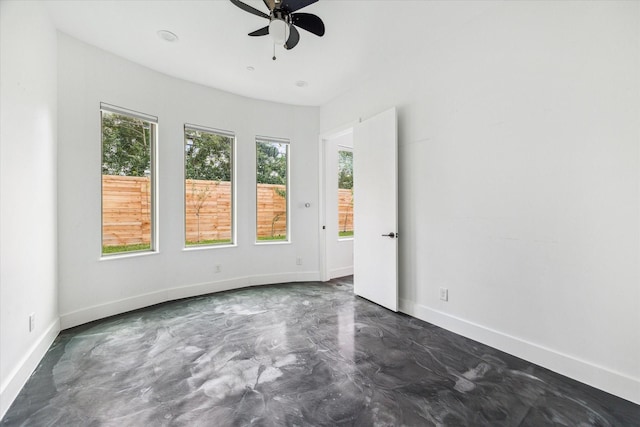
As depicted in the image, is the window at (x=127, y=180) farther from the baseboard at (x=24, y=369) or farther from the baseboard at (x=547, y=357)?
the baseboard at (x=547, y=357)

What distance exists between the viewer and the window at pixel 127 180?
3.30 meters

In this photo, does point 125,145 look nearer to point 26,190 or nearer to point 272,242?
point 26,190

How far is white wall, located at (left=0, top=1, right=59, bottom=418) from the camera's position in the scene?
178 centimetres

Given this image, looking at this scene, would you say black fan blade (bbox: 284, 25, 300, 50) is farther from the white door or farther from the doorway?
the doorway

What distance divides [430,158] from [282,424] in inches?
105

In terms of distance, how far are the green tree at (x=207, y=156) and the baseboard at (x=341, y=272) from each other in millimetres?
2299

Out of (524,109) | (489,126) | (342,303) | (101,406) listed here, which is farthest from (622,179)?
(101,406)

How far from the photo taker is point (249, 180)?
174 inches

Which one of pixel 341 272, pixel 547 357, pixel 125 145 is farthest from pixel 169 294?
pixel 547 357

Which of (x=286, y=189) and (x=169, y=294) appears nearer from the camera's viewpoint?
(x=169, y=294)

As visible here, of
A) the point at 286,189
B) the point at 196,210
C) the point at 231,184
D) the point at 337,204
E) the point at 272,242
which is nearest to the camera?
the point at 196,210

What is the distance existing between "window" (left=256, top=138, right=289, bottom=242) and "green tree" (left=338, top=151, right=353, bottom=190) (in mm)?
1013

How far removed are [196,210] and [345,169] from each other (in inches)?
104

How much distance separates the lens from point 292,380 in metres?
2.03
